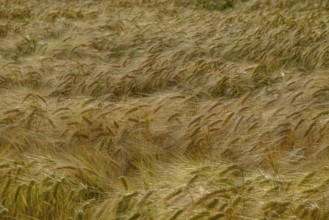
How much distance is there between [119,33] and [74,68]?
90.9 inches

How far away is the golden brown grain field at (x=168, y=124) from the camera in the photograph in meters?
3.23

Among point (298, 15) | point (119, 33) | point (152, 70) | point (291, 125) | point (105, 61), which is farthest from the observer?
point (298, 15)

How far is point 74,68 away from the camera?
21.4 ft

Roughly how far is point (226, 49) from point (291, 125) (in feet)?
10.3

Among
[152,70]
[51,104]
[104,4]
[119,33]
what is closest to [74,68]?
[152,70]

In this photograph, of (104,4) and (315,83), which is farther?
(104,4)

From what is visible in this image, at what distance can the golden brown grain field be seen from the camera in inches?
127

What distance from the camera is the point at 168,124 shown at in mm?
4539

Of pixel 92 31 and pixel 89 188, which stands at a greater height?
pixel 89 188

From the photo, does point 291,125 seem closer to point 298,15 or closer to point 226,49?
point 226,49

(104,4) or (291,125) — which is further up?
(291,125)

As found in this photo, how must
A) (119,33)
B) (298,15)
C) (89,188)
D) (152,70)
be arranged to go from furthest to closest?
(298,15) < (119,33) < (152,70) < (89,188)

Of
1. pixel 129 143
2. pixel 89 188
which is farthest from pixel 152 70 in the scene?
pixel 89 188

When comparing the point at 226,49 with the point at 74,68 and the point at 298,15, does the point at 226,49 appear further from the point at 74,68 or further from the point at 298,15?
the point at 298,15
